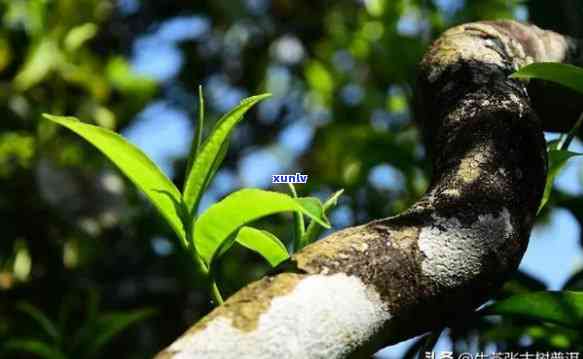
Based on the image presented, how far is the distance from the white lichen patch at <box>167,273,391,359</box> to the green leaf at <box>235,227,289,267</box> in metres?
0.12

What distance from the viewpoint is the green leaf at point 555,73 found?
2.18 ft

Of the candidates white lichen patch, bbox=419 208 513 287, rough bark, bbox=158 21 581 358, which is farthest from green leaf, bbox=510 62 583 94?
white lichen patch, bbox=419 208 513 287

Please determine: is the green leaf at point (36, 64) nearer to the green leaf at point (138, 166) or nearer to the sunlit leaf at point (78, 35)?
the sunlit leaf at point (78, 35)

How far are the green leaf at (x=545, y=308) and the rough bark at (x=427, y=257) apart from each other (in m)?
0.13

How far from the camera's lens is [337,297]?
0.50 meters

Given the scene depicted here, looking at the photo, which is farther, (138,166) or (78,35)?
(78,35)

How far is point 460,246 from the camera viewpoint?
56 centimetres

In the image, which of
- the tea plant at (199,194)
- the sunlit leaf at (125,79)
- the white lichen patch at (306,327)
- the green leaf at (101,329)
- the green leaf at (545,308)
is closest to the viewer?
the white lichen patch at (306,327)

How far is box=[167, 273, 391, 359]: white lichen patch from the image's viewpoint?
465mm

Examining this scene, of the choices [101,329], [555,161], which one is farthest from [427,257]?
[101,329]

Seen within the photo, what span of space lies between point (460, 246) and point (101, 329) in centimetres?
85

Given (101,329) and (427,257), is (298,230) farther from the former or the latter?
(101,329)

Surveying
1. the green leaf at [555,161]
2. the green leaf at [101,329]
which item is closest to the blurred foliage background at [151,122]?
the green leaf at [101,329]

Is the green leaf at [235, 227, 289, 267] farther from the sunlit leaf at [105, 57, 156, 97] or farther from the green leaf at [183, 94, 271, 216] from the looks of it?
the sunlit leaf at [105, 57, 156, 97]
